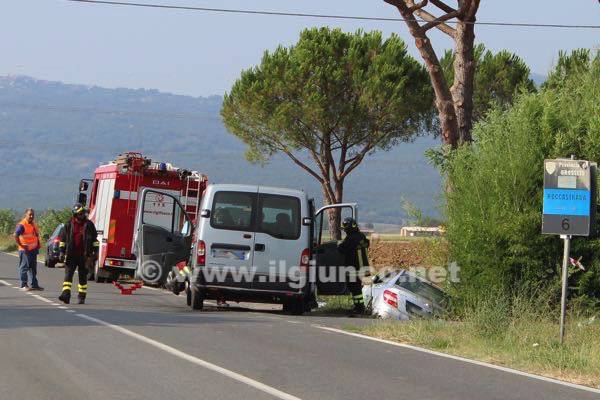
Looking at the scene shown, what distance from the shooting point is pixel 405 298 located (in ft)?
65.8

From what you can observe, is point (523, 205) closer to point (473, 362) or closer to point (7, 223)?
point (473, 362)

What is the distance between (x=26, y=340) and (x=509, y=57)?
42378mm

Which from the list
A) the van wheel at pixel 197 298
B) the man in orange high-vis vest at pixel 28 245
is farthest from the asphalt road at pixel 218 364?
the man in orange high-vis vest at pixel 28 245

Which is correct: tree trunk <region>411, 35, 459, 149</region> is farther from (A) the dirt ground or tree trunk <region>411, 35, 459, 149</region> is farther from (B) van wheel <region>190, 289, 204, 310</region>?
(B) van wheel <region>190, 289, 204, 310</region>

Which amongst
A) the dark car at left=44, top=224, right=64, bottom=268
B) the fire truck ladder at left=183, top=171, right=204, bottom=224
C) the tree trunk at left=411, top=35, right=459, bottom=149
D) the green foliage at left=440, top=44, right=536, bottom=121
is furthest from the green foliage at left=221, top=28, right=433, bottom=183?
the fire truck ladder at left=183, top=171, right=204, bottom=224

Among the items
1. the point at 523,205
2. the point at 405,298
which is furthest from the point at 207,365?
the point at 523,205

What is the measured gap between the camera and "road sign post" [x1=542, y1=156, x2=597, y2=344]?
14.6 meters

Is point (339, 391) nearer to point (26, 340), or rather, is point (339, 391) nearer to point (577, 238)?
point (26, 340)

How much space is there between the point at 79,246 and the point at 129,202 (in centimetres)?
748

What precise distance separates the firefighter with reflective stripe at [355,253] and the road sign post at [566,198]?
5.52 m

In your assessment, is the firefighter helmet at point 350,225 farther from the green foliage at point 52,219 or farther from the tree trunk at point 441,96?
the green foliage at point 52,219

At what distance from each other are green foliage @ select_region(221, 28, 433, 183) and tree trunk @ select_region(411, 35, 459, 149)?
17.5m

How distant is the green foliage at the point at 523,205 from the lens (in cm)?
1972

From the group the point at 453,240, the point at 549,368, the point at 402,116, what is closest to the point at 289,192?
the point at 453,240
